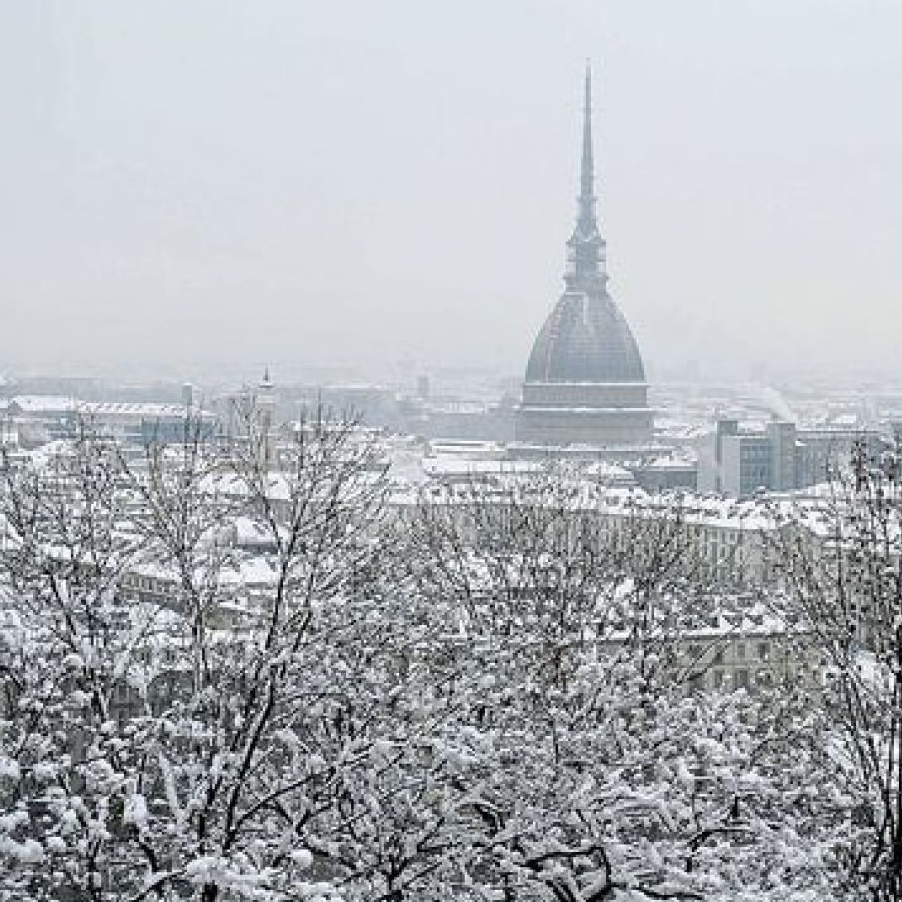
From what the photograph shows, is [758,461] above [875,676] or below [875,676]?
below

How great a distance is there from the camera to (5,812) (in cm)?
1259

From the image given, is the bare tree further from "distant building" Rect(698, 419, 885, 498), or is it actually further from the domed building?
the domed building

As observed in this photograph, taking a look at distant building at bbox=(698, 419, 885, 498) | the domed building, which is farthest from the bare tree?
the domed building

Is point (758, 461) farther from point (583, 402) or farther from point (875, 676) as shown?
point (875, 676)

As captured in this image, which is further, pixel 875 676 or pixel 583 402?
pixel 583 402

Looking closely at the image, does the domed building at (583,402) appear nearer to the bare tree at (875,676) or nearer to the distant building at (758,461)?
the distant building at (758,461)

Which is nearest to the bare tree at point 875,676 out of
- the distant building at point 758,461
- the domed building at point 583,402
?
the distant building at point 758,461

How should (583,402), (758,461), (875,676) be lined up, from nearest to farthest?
(875,676) < (758,461) < (583,402)

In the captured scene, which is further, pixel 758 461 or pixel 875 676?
pixel 758 461

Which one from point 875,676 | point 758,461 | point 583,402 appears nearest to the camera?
point 875,676

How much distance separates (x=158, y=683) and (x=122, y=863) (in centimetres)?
452

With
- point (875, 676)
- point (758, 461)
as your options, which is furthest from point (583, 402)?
point (875, 676)

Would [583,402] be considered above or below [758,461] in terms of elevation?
above

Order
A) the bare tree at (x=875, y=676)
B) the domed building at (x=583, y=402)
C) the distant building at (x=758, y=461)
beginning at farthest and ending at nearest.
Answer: the domed building at (x=583, y=402), the distant building at (x=758, y=461), the bare tree at (x=875, y=676)
